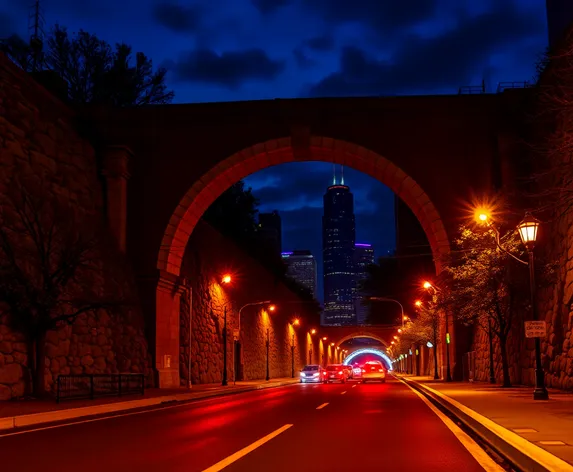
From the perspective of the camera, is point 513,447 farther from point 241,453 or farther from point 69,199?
point 69,199

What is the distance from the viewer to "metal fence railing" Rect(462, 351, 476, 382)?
35.7 metres

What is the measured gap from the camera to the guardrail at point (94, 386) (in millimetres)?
22672

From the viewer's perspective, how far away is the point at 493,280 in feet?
90.9

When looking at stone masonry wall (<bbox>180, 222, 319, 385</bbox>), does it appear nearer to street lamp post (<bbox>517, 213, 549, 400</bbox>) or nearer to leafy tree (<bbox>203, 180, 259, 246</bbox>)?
leafy tree (<bbox>203, 180, 259, 246</bbox>)

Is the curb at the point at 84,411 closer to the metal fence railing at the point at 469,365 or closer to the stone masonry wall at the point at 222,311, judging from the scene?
the stone masonry wall at the point at 222,311

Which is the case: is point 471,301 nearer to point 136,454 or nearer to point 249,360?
point 136,454

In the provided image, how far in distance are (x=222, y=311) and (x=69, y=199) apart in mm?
20242

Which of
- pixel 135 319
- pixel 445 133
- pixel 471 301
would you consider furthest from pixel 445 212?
pixel 135 319

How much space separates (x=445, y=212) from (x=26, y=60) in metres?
35.6

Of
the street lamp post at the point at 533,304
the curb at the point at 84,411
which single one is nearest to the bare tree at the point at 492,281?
the street lamp post at the point at 533,304

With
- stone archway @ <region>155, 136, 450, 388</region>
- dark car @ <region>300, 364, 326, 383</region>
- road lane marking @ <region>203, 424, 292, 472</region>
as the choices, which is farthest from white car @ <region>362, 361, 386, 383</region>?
road lane marking @ <region>203, 424, 292, 472</region>

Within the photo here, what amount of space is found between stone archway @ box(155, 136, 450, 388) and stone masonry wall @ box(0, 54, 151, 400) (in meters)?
1.75

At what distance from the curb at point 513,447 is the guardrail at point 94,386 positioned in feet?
40.7

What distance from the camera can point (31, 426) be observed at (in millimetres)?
15258
